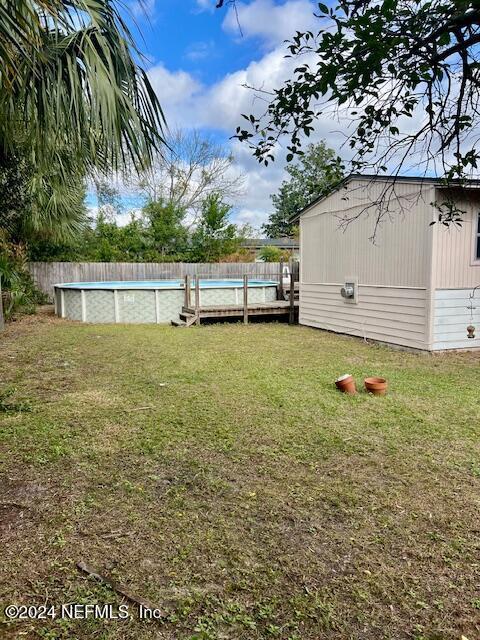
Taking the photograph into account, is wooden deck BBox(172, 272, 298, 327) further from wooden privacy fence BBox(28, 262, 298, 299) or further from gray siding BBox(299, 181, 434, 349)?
wooden privacy fence BBox(28, 262, 298, 299)

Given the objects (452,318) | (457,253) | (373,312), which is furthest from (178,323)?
(457,253)

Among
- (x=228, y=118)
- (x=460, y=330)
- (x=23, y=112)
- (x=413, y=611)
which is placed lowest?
(x=413, y=611)

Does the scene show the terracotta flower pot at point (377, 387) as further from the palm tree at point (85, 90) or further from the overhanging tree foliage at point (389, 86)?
the palm tree at point (85, 90)

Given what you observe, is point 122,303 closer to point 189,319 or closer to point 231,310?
point 189,319

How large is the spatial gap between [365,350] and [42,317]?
27.6ft

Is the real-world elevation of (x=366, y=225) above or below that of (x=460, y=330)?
above

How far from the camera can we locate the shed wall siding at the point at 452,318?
7.11 metres

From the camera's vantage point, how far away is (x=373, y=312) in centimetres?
831

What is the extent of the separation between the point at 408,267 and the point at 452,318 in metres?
1.14

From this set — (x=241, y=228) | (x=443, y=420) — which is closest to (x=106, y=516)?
(x=443, y=420)

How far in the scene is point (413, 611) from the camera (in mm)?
1728

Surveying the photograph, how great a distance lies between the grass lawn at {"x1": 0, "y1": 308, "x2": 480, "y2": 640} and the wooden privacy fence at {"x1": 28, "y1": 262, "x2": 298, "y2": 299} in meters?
10.5

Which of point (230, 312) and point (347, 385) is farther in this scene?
point (230, 312)

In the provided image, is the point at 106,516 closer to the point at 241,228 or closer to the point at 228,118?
the point at 228,118
